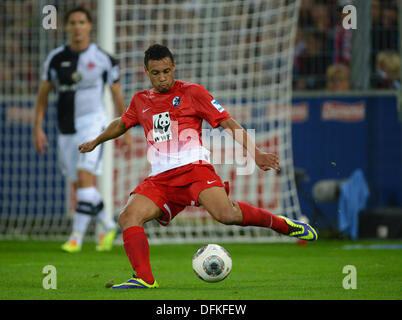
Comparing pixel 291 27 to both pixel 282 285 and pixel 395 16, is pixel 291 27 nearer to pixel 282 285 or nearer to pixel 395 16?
pixel 395 16

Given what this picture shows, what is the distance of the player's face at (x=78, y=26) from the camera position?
878 centimetres

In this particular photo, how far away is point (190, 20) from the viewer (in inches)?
430

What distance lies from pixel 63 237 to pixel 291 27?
4017mm

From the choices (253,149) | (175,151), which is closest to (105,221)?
(175,151)

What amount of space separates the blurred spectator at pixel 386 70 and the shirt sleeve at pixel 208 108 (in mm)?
6806

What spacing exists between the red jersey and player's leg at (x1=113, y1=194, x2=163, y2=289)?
1.09ft

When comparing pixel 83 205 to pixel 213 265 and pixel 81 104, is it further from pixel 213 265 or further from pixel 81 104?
pixel 213 265

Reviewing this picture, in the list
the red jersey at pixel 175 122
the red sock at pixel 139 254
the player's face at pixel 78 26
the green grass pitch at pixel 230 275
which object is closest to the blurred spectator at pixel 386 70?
the green grass pitch at pixel 230 275

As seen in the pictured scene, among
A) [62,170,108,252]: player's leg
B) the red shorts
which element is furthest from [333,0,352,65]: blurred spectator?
the red shorts

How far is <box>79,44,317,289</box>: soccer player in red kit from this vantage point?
224 inches

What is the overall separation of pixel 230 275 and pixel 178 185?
3.23 feet

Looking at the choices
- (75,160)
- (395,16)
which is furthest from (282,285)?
(395,16)

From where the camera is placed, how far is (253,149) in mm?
5457

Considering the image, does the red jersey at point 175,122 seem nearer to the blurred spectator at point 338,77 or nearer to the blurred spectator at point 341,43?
the blurred spectator at point 338,77
